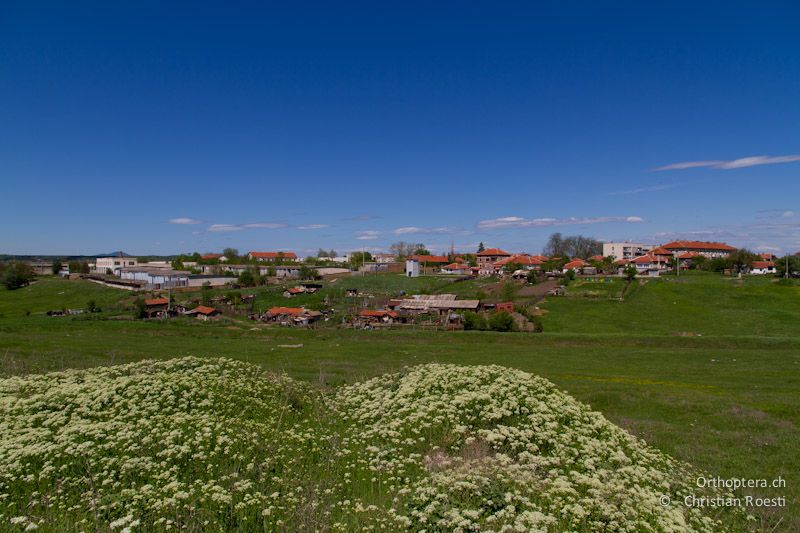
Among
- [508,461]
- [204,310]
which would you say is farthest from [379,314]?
Answer: [508,461]

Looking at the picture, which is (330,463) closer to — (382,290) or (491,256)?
(382,290)

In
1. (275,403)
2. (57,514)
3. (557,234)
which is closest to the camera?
(57,514)

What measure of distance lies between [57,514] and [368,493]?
14.3 ft

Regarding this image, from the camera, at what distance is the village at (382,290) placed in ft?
210

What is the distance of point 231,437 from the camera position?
9297 mm

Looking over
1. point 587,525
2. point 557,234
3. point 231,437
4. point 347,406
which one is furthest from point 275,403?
point 557,234

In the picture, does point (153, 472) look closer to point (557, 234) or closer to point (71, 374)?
point (71, 374)

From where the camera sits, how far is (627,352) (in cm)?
3891

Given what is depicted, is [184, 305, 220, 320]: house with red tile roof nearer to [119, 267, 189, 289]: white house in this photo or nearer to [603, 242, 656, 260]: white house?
[119, 267, 189, 289]: white house

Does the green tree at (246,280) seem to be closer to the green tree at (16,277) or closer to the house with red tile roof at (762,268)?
the green tree at (16,277)

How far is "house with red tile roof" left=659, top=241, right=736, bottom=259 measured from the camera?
152 meters

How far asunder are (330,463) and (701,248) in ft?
585

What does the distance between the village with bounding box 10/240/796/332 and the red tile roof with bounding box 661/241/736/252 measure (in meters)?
0.42

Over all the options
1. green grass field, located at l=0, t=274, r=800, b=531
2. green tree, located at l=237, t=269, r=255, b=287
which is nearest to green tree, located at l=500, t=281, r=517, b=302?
green grass field, located at l=0, t=274, r=800, b=531
